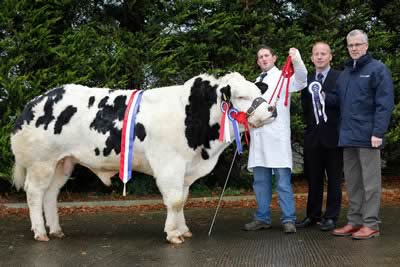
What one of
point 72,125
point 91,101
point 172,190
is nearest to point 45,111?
point 72,125

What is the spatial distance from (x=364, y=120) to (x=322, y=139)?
27.7 inches

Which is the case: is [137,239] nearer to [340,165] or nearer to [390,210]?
[340,165]

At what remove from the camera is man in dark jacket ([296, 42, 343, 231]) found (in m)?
6.37

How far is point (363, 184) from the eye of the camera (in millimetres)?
5941

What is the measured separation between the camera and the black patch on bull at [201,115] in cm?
601

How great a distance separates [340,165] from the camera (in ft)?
21.2

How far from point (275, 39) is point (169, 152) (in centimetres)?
412

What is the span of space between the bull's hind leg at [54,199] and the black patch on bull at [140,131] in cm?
97

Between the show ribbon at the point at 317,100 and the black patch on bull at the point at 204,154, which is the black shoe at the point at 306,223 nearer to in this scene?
the show ribbon at the point at 317,100

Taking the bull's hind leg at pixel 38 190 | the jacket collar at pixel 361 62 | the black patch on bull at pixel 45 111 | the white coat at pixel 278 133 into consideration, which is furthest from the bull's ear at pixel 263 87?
the bull's hind leg at pixel 38 190

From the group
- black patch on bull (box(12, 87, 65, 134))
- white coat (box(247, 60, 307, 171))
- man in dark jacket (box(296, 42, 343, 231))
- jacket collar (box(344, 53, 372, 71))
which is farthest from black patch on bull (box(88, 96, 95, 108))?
jacket collar (box(344, 53, 372, 71))

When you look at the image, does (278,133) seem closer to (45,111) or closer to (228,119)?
(228,119)

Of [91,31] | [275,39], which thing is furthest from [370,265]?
[91,31]

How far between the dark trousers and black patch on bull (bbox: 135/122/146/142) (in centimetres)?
197
